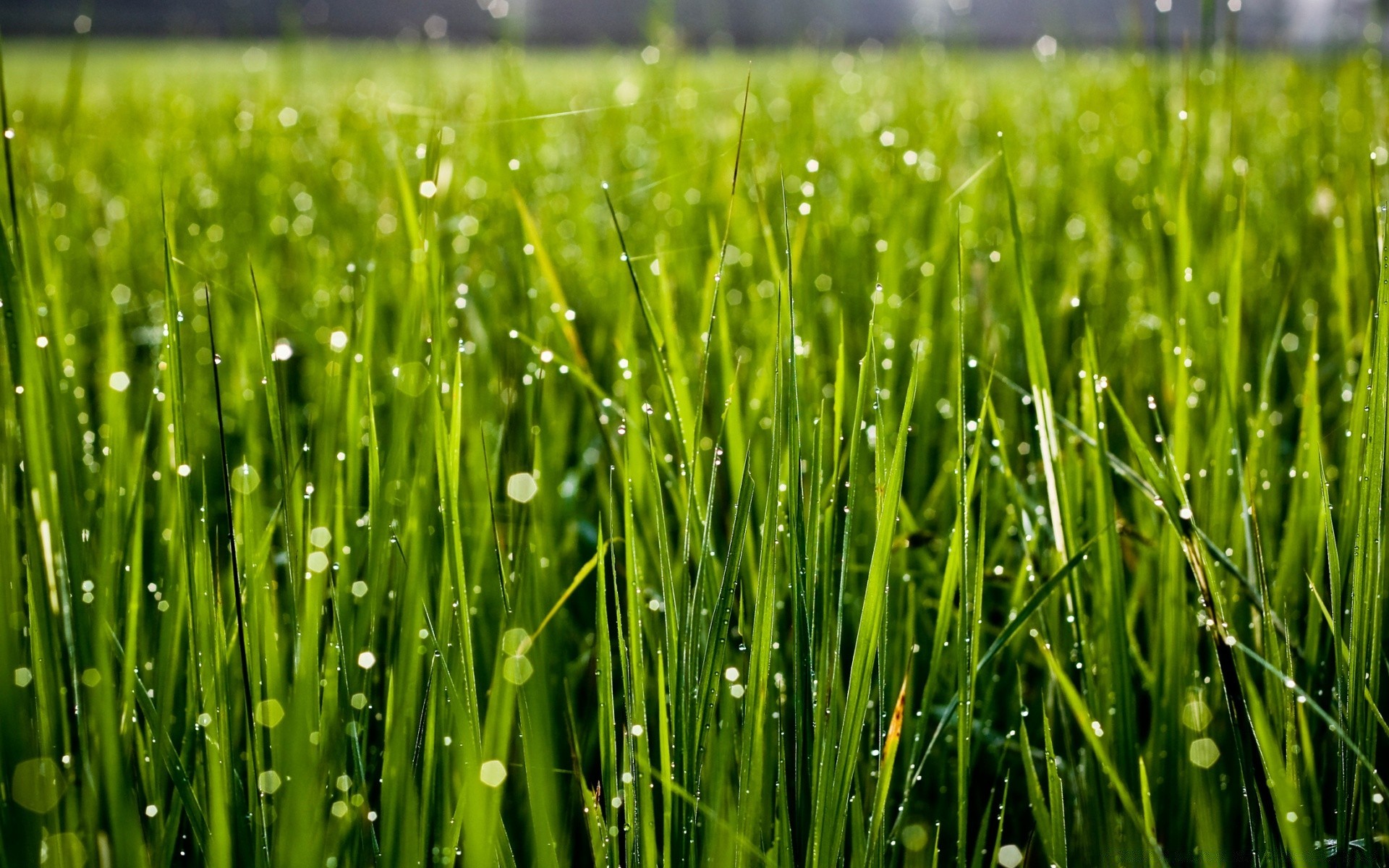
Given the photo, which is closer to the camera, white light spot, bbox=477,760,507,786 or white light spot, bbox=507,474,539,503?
white light spot, bbox=477,760,507,786

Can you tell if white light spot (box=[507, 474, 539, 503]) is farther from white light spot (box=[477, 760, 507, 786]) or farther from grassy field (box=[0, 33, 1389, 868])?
white light spot (box=[477, 760, 507, 786])

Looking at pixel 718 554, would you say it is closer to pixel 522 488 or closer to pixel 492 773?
pixel 522 488

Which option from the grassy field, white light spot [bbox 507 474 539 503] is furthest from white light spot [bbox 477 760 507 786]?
white light spot [bbox 507 474 539 503]

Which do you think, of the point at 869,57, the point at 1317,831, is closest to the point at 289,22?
the point at 1317,831

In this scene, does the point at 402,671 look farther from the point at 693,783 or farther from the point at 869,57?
the point at 869,57

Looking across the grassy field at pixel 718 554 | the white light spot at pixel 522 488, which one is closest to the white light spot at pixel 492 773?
the grassy field at pixel 718 554

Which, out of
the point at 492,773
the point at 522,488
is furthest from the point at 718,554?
the point at 492,773

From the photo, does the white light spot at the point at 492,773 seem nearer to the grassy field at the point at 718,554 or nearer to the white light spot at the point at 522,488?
the grassy field at the point at 718,554

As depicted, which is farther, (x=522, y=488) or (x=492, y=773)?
(x=522, y=488)
